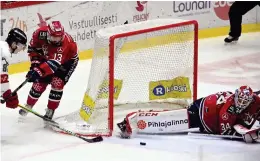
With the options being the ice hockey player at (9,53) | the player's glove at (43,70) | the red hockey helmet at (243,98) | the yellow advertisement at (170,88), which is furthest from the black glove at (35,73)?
the red hockey helmet at (243,98)

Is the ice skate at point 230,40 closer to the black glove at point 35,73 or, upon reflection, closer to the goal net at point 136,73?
the goal net at point 136,73

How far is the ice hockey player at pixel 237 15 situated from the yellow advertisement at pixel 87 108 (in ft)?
10.0

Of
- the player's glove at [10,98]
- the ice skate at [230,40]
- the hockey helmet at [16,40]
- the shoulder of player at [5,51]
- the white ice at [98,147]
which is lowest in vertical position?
the white ice at [98,147]

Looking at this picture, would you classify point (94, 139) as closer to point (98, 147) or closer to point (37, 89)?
point (98, 147)

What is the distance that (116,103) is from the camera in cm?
538

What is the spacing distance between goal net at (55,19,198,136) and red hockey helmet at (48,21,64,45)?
0.92ft

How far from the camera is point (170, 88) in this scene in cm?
547

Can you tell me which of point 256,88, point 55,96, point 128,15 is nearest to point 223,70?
point 256,88

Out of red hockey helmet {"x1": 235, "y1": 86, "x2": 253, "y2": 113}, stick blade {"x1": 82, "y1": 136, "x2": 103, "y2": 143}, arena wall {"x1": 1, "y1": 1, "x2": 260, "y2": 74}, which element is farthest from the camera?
arena wall {"x1": 1, "y1": 1, "x2": 260, "y2": 74}

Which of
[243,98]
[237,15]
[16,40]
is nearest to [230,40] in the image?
[237,15]

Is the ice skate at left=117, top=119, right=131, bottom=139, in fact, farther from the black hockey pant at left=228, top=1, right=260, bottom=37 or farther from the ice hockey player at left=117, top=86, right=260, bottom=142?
the black hockey pant at left=228, top=1, right=260, bottom=37

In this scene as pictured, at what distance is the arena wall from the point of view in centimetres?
684

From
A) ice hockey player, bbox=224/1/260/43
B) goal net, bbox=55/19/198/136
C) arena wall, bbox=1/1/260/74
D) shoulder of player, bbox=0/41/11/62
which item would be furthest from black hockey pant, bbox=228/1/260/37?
shoulder of player, bbox=0/41/11/62

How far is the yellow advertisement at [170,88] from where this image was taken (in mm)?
5441
